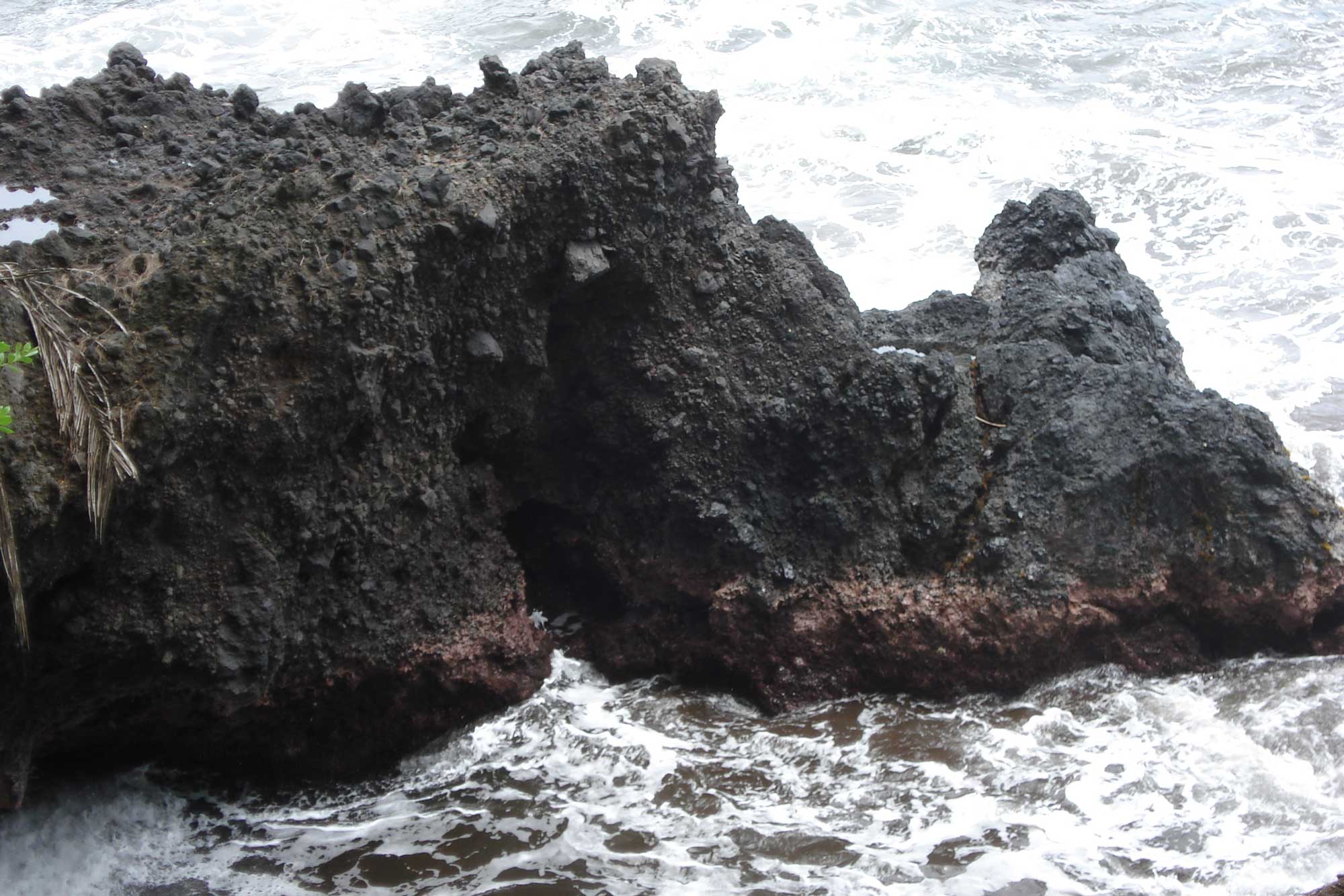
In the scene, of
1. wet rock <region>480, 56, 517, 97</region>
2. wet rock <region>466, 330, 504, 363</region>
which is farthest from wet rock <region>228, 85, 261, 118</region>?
wet rock <region>466, 330, 504, 363</region>

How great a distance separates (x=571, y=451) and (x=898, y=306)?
4.44 meters

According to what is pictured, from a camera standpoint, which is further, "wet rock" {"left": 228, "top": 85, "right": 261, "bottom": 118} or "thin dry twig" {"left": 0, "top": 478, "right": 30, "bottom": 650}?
"wet rock" {"left": 228, "top": 85, "right": 261, "bottom": 118}

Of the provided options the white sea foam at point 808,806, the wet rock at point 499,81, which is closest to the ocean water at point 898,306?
the white sea foam at point 808,806

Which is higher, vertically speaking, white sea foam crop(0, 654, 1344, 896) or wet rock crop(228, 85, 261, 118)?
wet rock crop(228, 85, 261, 118)

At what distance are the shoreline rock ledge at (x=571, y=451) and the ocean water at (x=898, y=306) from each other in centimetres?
23

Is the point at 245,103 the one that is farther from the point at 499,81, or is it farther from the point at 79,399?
the point at 79,399

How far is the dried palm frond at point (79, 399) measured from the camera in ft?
11.8

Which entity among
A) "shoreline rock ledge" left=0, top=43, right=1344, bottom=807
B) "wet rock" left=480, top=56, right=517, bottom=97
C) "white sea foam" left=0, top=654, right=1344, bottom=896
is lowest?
"white sea foam" left=0, top=654, right=1344, bottom=896

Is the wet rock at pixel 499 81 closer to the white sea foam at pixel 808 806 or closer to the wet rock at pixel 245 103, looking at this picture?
the wet rock at pixel 245 103

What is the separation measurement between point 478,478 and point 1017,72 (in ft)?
37.2

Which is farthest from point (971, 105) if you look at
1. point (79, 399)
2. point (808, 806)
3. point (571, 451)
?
point (79, 399)

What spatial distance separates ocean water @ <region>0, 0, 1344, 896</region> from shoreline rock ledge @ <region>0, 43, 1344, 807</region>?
0.23m

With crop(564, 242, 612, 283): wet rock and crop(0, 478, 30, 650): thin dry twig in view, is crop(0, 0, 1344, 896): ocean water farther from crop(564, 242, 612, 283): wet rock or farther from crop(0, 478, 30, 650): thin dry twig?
crop(564, 242, 612, 283): wet rock

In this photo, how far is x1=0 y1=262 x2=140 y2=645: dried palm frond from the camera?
361 centimetres
